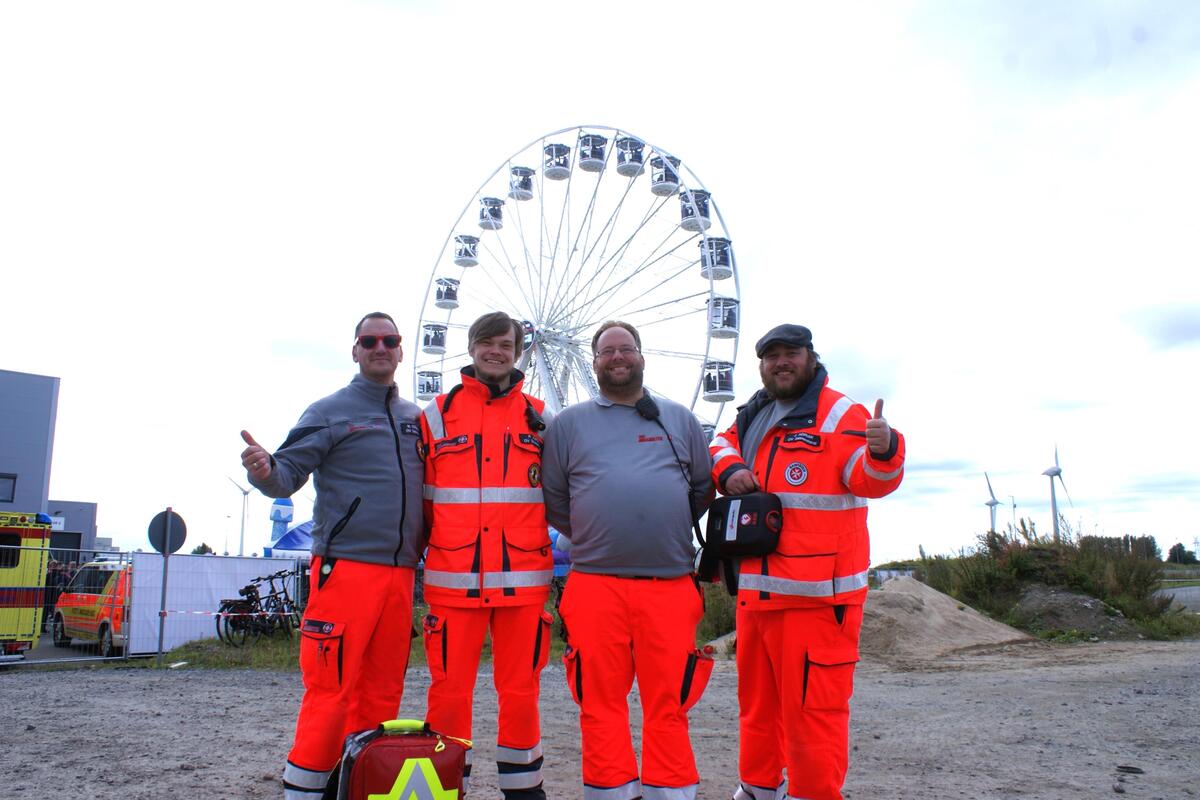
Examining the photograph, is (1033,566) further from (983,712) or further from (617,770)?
(617,770)

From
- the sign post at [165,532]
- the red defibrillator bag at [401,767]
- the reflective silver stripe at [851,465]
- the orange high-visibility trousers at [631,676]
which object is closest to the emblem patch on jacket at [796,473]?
the reflective silver stripe at [851,465]

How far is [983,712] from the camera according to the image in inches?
251

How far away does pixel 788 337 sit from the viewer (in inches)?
135

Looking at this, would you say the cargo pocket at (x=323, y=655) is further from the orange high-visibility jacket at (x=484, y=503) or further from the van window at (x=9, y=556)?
the van window at (x=9, y=556)

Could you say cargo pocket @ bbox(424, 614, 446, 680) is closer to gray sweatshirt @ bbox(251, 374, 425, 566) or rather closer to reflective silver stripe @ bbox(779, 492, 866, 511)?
gray sweatshirt @ bbox(251, 374, 425, 566)

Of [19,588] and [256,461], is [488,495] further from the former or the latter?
[19,588]

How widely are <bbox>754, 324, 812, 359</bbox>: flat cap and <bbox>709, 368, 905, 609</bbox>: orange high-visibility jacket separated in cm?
16

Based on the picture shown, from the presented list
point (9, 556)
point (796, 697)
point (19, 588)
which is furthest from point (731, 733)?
point (9, 556)

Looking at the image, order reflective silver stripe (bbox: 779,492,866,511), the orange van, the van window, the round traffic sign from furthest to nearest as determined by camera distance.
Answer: the orange van, the van window, the round traffic sign, reflective silver stripe (bbox: 779,492,866,511)

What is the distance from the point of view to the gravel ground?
4.08 m

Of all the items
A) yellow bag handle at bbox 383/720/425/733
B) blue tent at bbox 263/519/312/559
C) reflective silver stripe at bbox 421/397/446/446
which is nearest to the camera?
yellow bag handle at bbox 383/720/425/733

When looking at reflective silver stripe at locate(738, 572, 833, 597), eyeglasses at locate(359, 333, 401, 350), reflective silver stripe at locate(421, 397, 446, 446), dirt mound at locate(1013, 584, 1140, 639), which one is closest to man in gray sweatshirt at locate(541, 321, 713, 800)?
reflective silver stripe at locate(738, 572, 833, 597)

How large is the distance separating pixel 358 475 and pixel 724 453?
148cm

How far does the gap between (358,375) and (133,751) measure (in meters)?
2.73
